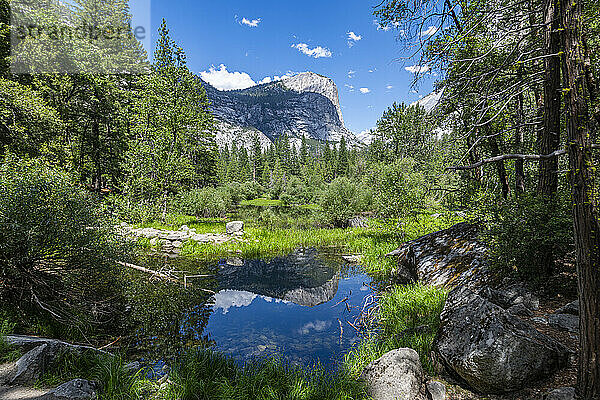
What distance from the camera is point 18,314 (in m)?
5.52

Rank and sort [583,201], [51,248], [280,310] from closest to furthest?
1. [583,201]
2. [51,248]
3. [280,310]

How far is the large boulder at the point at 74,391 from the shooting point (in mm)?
3441

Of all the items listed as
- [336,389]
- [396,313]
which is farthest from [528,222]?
[336,389]

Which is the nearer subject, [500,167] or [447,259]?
[500,167]

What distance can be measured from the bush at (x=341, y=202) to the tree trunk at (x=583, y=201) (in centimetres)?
1852

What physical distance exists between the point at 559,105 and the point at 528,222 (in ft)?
6.54

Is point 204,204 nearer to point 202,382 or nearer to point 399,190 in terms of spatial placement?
point 399,190

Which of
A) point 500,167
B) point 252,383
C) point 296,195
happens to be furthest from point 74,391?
point 296,195

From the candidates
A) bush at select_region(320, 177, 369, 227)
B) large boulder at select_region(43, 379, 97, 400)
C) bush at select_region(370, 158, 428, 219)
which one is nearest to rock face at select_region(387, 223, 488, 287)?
bush at select_region(370, 158, 428, 219)

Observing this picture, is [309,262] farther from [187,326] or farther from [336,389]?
[336,389]

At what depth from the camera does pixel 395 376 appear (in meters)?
3.72

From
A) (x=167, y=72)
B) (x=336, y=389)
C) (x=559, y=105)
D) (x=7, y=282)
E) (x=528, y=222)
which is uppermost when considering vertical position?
(x=167, y=72)

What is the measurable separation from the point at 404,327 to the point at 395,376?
8.17 feet

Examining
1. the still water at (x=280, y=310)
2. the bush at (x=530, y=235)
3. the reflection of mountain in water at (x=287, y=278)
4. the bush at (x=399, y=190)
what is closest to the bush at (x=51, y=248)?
the still water at (x=280, y=310)
